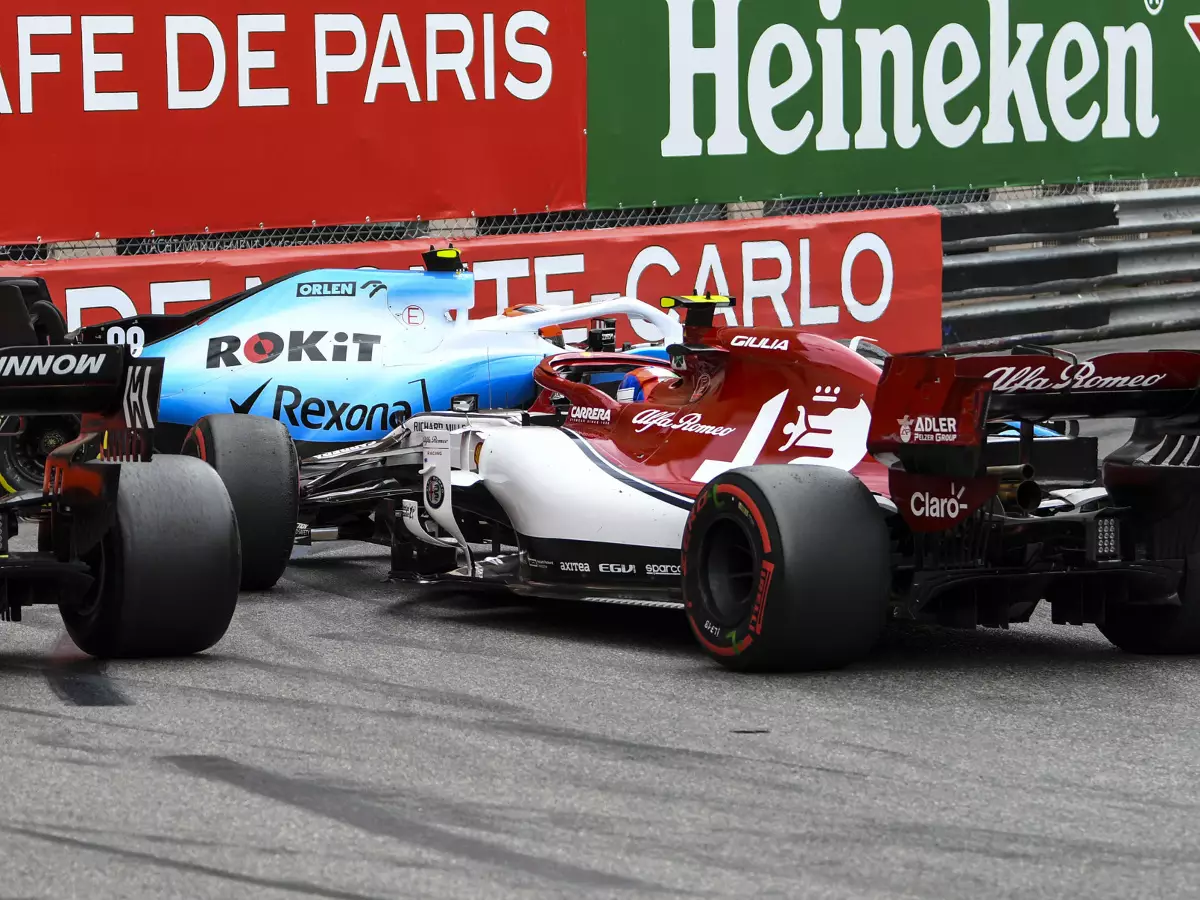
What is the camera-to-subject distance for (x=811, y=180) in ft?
48.9

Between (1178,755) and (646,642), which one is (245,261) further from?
(1178,755)

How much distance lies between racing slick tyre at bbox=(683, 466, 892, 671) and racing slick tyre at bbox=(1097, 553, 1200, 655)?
106 cm

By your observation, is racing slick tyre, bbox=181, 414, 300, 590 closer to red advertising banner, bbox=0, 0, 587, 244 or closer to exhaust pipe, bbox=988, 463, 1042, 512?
exhaust pipe, bbox=988, 463, 1042, 512

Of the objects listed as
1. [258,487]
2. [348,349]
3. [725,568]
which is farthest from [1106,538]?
[348,349]

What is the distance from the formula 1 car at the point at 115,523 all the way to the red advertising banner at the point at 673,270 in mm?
4921

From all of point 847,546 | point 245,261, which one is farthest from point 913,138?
point 847,546

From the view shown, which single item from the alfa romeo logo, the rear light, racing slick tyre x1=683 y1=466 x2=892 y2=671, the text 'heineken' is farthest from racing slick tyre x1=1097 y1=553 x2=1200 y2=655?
the text 'heineken'

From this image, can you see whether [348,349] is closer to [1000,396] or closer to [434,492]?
[434,492]

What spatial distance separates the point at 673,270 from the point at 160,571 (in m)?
7.52

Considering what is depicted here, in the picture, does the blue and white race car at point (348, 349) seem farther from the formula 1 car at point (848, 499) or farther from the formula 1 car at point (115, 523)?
the formula 1 car at point (115, 523)

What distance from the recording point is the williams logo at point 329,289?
10727mm

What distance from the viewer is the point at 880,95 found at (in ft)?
49.7

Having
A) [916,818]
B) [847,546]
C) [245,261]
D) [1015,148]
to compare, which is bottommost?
[916,818]

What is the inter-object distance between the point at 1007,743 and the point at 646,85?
9.07m
